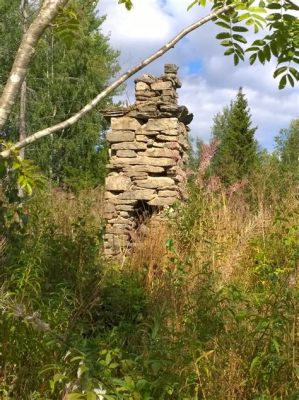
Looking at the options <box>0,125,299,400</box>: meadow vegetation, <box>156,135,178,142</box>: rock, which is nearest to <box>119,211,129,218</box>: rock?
<box>0,125,299,400</box>: meadow vegetation

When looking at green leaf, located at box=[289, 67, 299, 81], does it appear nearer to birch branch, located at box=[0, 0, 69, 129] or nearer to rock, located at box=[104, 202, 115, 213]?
birch branch, located at box=[0, 0, 69, 129]

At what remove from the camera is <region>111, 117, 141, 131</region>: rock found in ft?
27.2

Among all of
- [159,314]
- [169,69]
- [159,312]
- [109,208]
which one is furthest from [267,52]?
[169,69]

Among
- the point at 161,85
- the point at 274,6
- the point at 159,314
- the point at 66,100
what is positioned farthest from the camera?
the point at 66,100

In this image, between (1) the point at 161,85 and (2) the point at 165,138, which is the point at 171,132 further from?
(1) the point at 161,85

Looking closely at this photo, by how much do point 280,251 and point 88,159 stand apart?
19037 mm

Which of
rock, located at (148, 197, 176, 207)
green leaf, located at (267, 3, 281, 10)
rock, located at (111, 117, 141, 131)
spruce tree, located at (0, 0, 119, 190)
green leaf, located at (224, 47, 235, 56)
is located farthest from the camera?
spruce tree, located at (0, 0, 119, 190)

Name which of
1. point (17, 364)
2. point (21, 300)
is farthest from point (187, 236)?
point (17, 364)

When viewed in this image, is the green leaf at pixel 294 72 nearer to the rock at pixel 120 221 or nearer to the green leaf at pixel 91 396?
the green leaf at pixel 91 396

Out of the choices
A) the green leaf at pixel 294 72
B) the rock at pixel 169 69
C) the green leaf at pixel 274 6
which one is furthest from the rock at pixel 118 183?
the green leaf at pixel 274 6

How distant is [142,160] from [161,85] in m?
1.11

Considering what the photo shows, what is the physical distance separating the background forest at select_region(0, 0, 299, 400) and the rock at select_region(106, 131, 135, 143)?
0.99 meters

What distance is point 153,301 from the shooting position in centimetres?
477

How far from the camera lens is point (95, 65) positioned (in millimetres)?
24453
